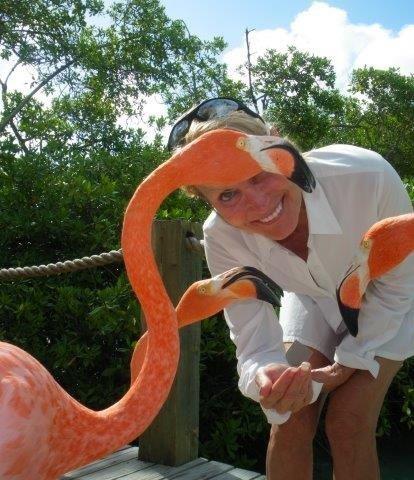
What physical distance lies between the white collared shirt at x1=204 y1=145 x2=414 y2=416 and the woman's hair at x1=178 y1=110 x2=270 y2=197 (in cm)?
23

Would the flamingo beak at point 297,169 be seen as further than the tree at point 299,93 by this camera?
No

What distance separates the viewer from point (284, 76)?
10.2 metres

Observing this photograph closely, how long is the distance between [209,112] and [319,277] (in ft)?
2.07

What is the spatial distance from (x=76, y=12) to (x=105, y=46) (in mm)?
671

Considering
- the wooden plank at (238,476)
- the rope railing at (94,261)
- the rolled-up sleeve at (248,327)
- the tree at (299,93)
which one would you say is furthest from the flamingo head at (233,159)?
the tree at (299,93)

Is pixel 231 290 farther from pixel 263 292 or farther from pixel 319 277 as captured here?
pixel 319 277

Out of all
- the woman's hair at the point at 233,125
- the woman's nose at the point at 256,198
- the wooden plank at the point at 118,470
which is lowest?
the wooden plank at the point at 118,470

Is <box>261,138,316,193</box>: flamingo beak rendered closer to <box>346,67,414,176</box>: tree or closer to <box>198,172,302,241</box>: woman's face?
<box>198,172,302,241</box>: woman's face

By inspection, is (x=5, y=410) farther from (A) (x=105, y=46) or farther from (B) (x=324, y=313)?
(A) (x=105, y=46)

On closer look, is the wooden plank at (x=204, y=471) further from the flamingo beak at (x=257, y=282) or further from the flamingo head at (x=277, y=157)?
the flamingo head at (x=277, y=157)

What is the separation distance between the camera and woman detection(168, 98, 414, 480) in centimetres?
186

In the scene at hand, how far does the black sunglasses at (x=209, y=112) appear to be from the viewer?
186 cm

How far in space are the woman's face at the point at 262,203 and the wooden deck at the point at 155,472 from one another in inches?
48.3

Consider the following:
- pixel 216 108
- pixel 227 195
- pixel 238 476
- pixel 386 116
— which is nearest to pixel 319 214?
pixel 227 195
